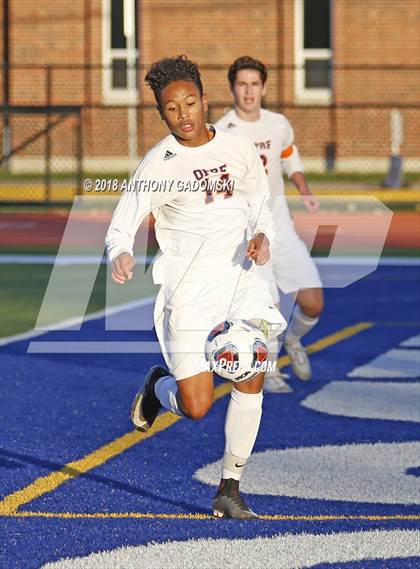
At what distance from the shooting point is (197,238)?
6.80 m

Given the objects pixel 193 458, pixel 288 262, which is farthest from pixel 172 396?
pixel 288 262

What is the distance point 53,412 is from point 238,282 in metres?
2.57

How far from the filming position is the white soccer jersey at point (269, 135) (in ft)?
32.8

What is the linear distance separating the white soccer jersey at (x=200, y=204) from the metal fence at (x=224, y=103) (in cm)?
2520

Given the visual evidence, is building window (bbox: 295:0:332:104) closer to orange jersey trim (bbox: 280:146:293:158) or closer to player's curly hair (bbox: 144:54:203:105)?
orange jersey trim (bbox: 280:146:293:158)

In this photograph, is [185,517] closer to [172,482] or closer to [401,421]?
[172,482]

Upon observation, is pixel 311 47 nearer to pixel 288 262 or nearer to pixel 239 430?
pixel 288 262

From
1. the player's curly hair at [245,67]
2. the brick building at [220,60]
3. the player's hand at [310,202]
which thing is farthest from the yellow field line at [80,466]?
the brick building at [220,60]

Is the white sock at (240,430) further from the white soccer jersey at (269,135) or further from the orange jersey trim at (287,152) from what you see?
the orange jersey trim at (287,152)

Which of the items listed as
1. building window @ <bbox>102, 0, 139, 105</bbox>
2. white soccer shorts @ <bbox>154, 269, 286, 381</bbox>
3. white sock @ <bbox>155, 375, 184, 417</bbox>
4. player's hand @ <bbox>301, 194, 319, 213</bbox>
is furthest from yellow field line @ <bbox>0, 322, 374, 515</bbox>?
building window @ <bbox>102, 0, 139, 105</bbox>

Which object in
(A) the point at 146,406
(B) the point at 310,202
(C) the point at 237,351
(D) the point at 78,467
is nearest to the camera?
(C) the point at 237,351

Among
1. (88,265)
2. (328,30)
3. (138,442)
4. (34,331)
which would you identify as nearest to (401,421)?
(138,442)

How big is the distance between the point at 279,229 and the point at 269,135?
2.04 ft

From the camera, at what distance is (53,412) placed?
29.5 ft
